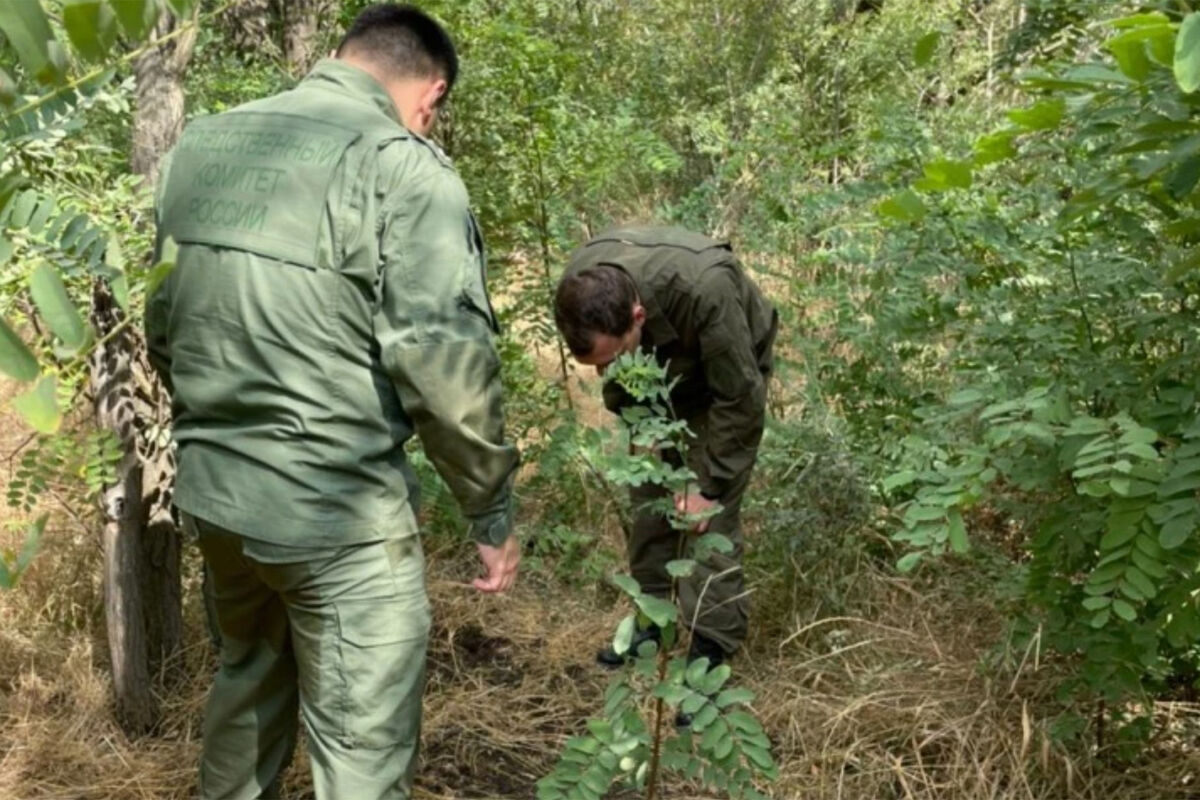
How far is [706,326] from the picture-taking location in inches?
145

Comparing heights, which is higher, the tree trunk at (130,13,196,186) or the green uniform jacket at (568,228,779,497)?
the tree trunk at (130,13,196,186)

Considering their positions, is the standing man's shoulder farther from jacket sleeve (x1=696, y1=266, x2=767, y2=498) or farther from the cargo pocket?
jacket sleeve (x1=696, y1=266, x2=767, y2=498)

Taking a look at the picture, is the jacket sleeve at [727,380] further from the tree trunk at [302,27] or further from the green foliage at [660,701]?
the tree trunk at [302,27]

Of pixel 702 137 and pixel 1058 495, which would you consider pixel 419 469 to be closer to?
pixel 1058 495

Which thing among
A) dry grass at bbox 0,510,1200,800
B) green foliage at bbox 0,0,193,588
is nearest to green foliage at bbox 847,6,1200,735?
dry grass at bbox 0,510,1200,800

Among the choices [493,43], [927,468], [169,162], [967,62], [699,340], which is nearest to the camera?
[169,162]

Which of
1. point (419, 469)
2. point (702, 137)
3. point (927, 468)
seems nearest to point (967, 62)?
point (702, 137)

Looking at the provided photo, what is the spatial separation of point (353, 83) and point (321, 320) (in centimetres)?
52

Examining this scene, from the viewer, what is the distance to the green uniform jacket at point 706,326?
367 centimetres

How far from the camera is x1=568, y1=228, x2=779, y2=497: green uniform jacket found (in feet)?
12.0

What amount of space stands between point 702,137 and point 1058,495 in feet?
13.4

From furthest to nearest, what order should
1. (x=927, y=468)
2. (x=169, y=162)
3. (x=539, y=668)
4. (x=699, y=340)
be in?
1. (x=539, y=668)
2. (x=699, y=340)
3. (x=927, y=468)
4. (x=169, y=162)

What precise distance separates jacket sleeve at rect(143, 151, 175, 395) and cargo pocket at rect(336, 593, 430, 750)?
0.64 metres

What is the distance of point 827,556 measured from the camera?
167 inches
